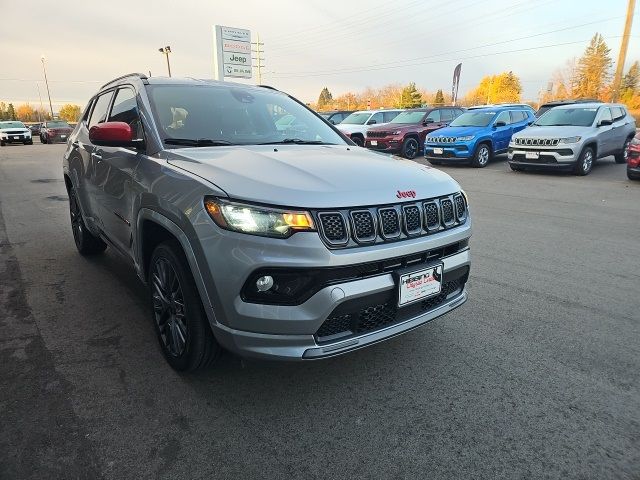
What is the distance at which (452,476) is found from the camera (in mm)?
1989

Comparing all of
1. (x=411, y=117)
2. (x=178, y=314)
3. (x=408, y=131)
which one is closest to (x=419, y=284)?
(x=178, y=314)

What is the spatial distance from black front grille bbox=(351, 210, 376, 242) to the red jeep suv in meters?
13.2

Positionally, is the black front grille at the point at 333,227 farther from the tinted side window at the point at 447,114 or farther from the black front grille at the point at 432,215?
the tinted side window at the point at 447,114

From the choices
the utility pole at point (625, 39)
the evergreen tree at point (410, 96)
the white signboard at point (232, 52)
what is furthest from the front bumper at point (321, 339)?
the evergreen tree at point (410, 96)

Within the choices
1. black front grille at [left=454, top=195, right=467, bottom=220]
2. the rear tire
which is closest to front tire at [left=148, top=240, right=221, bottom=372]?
black front grille at [left=454, top=195, right=467, bottom=220]

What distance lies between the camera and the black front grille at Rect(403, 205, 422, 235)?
2420 millimetres

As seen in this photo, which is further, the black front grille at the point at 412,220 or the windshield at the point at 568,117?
the windshield at the point at 568,117

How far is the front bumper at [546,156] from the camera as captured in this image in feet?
36.5

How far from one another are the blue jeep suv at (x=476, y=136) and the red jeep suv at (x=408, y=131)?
1338 mm

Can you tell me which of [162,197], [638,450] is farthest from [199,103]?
[638,450]

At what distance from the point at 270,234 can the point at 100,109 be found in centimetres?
334

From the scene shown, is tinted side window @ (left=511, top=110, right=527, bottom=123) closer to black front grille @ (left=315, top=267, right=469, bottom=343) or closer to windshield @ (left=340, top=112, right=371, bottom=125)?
windshield @ (left=340, top=112, right=371, bottom=125)

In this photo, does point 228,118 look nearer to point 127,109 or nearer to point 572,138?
point 127,109

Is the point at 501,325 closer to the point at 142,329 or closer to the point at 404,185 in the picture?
the point at 404,185
